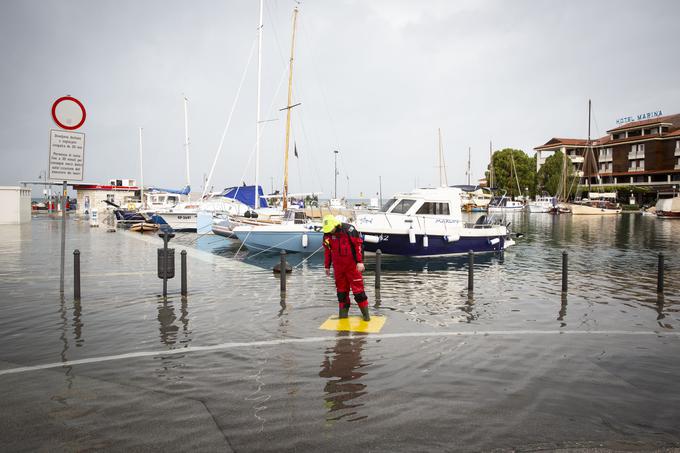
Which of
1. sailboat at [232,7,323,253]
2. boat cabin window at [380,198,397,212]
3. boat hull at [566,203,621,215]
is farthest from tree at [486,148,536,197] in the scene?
sailboat at [232,7,323,253]

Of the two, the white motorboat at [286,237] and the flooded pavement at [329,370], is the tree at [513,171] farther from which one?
the flooded pavement at [329,370]

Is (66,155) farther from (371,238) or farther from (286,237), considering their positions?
(286,237)

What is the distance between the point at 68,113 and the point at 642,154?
298ft

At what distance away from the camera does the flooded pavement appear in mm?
4022

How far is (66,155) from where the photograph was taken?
884 cm

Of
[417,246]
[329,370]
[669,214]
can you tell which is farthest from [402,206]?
[669,214]

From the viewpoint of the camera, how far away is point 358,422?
13.9ft

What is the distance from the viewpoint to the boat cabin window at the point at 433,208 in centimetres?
1956

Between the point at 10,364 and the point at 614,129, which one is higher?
the point at 614,129

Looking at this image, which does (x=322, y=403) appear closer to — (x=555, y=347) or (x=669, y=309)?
(x=555, y=347)

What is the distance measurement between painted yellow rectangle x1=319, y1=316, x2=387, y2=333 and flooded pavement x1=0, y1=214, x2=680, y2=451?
0.20 metres

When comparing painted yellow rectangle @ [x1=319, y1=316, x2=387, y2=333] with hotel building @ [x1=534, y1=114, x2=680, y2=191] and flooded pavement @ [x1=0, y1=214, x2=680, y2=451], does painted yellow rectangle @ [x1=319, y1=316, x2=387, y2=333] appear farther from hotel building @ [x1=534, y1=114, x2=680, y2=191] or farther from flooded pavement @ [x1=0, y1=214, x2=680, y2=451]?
hotel building @ [x1=534, y1=114, x2=680, y2=191]

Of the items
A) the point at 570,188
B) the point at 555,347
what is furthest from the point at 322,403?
the point at 570,188

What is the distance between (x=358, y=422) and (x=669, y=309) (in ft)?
28.3
